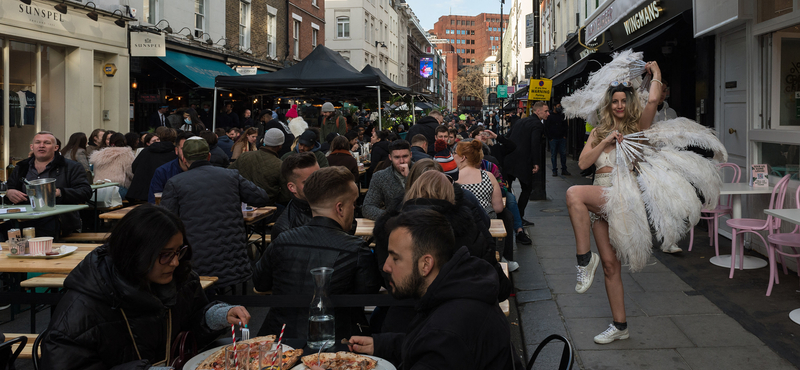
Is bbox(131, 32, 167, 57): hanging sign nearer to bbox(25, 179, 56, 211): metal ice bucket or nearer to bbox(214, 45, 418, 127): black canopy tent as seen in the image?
bbox(214, 45, 418, 127): black canopy tent

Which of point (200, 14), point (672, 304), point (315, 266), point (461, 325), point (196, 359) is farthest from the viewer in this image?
point (200, 14)

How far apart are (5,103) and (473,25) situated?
598 feet

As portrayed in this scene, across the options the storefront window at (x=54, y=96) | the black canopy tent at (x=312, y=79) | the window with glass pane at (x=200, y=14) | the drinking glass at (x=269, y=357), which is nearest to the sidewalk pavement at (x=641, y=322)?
the drinking glass at (x=269, y=357)

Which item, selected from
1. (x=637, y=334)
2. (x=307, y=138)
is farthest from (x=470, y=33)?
(x=637, y=334)

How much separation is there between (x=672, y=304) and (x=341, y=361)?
14.2 ft

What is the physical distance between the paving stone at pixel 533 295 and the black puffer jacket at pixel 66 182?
495 cm

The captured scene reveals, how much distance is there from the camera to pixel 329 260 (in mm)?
3283

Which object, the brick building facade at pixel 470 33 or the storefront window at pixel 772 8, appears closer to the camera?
the storefront window at pixel 772 8

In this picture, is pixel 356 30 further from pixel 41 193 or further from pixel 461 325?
pixel 461 325

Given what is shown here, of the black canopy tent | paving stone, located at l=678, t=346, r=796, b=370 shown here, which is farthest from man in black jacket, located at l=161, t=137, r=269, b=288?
the black canopy tent

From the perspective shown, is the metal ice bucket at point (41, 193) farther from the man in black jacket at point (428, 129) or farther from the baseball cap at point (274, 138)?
the man in black jacket at point (428, 129)

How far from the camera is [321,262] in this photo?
10.8 feet

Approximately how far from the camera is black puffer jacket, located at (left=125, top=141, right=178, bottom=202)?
8125mm

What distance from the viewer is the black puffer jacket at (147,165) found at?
812 centimetres
